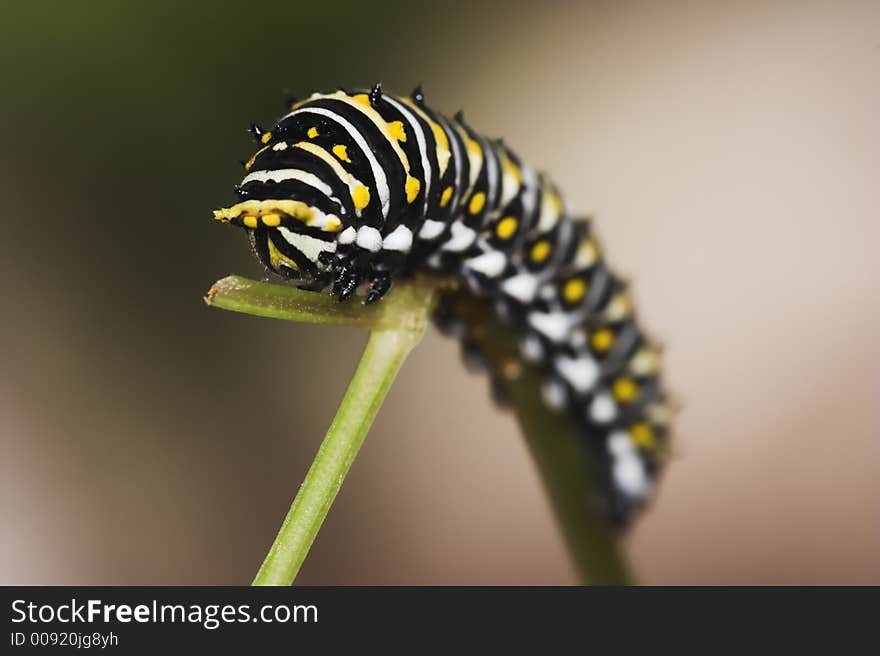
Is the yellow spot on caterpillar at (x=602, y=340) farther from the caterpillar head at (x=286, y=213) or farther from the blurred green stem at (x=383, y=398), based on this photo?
the caterpillar head at (x=286, y=213)

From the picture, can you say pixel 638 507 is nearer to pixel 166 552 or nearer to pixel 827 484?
pixel 827 484

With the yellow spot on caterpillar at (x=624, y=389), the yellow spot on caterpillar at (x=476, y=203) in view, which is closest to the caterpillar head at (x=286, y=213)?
the yellow spot on caterpillar at (x=476, y=203)

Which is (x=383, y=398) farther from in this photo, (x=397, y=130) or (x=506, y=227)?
(x=506, y=227)

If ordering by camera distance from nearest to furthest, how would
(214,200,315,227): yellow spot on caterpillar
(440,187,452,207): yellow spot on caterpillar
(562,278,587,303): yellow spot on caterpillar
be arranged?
(214,200,315,227): yellow spot on caterpillar < (440,187,452,207): yellow spot on caterpillar < (562,278,587,303): yellow spot on caterpillar

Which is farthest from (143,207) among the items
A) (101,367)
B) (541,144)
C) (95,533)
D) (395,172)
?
(395,172)

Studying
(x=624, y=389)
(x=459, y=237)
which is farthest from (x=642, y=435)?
(x=459, y=237)

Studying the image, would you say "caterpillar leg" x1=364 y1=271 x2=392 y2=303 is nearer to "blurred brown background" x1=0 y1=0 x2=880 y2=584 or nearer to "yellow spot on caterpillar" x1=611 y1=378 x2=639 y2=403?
"yellow spot on caterpillar" x1=611 y1=378 x2=639 y2=403

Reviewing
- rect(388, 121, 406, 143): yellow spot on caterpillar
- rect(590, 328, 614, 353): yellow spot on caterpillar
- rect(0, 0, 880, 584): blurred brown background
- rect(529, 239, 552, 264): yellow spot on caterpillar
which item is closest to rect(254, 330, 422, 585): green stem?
rect(388, 121, 406, 143): yellow spot on caterpillar
